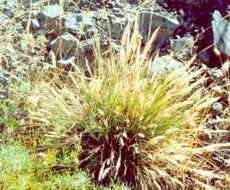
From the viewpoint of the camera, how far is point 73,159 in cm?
370

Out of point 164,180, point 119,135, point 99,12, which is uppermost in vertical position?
point 99,12

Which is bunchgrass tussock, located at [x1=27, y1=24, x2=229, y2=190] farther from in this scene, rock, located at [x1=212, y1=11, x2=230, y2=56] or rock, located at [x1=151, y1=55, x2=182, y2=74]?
rock, located at [x1=212, y1=11, x2=230, y2=56]

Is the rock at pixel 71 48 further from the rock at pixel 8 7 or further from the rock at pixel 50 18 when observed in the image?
the rock at pixel 8 7

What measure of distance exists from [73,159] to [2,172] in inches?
18.9

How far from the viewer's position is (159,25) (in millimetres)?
4945

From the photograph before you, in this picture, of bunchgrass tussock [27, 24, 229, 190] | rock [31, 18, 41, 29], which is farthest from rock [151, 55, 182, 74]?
rock [31, 18, 41, 29]

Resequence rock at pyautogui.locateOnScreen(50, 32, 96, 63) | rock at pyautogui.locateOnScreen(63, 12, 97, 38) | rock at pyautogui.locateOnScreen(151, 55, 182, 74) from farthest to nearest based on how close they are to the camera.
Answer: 1. rock at pyautogui.locateOnScreen(63, 12, 97, 38)
2. rock at pyautogui.locateOnScreen(50, 32, 96, 63)
3. rock at pyautogui.locateOnScreen(151, 55, 182, 74)

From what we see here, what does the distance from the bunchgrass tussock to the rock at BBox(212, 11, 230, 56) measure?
35.8 inches

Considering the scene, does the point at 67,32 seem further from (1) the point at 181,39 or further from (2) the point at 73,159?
(2) the point at 73,159

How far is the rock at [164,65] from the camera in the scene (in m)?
4.29

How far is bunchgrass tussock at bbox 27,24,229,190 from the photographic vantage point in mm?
3893

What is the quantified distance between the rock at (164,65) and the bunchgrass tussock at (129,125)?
168 millimetres

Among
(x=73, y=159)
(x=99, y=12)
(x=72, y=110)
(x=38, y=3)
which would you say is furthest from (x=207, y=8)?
(x=73, y=159)

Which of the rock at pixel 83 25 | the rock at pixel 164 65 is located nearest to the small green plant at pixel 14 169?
the rock at pixel 164 65
